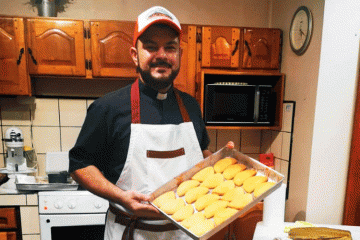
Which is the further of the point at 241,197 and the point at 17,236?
the point at 17,236

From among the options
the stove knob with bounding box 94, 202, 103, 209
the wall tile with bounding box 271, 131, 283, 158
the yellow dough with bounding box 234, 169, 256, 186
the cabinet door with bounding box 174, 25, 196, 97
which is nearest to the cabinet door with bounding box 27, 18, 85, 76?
the cabinet door with bounding box 174, 25, 196, 97

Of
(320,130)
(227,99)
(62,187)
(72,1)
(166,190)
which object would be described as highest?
(72,1)

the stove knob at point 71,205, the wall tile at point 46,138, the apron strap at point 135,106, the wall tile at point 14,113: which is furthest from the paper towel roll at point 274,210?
the wall tile at point 14,113

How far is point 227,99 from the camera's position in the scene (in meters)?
1.89

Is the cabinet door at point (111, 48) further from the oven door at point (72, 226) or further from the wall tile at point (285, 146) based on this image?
the wall tile at point (285, 146)

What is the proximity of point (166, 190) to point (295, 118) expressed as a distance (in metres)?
1.33

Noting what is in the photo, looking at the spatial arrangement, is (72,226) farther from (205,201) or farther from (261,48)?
(261,48)

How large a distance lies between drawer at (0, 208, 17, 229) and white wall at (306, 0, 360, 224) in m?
1.98

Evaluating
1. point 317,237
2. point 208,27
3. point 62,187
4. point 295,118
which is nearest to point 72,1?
point 208,27

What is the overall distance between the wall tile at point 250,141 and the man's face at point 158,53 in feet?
5.27

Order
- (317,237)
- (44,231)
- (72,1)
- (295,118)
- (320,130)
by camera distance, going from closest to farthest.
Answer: (317,237) → (320,130) → (44,231) → (295,118) → (72,1)

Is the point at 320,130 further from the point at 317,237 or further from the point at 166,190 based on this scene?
the point at 166,190

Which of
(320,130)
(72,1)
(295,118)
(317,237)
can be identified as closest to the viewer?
(317,237)

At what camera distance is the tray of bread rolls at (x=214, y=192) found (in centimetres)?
75
